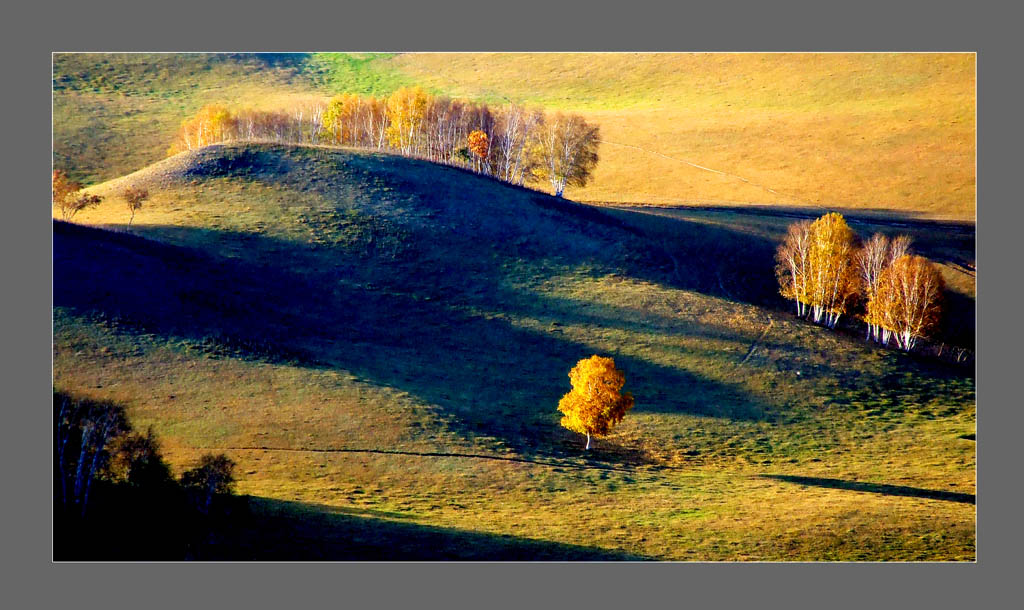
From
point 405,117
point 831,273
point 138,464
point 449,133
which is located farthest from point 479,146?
point 138,464

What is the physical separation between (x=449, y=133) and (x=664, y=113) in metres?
21.2

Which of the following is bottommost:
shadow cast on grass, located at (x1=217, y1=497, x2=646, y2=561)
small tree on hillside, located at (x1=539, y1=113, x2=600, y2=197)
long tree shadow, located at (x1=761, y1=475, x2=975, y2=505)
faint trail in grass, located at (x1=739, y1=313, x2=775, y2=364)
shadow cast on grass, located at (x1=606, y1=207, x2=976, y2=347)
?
shadow cast on grass, located at (x1=217, y1=497, x2=646, y2=561)

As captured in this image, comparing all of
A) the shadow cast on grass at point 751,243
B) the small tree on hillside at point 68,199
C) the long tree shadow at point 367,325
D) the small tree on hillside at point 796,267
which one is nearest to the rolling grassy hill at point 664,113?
the shadow cast on grass at point 751,243

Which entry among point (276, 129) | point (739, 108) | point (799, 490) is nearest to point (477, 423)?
point (799, 490)

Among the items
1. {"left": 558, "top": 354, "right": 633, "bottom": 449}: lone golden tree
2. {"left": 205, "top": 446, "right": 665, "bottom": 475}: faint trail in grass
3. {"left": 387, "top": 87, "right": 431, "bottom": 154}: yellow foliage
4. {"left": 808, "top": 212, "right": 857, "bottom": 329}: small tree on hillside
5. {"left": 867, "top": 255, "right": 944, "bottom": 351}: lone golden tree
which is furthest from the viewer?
{"left": 387, "top": 87, "right": 431, "bottom": 154}: yellow foliage

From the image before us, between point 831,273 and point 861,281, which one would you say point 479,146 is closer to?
A: point 831,273

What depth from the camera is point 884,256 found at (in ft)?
161

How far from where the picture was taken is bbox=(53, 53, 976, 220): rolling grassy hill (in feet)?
199

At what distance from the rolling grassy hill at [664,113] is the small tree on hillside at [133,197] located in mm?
9754

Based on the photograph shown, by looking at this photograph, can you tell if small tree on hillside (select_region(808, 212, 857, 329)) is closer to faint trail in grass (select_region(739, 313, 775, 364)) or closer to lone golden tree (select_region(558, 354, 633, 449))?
faint trail in grass (select_region(739, 313, 775, 364))

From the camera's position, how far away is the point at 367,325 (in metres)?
44.8

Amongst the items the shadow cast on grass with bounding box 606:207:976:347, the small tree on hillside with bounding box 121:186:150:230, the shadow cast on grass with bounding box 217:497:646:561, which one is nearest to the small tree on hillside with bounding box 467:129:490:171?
the shadow cast on grass with bounding box 606:207:976:347

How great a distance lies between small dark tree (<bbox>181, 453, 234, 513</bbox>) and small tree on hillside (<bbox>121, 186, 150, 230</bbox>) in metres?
25.7

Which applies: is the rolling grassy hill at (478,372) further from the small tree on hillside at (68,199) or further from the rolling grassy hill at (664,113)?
the rolling grassy hill at (664,113)
